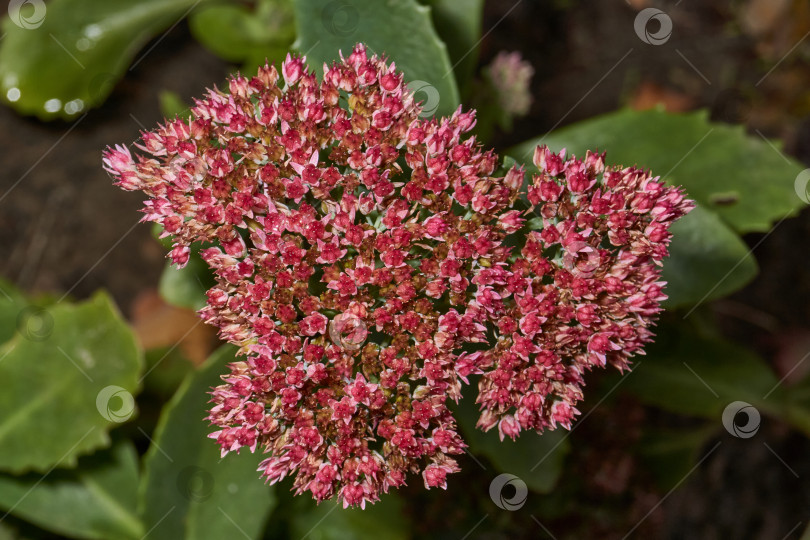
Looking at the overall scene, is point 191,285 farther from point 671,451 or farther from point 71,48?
point 671,451

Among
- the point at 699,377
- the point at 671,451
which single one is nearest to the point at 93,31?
the point at 699,377

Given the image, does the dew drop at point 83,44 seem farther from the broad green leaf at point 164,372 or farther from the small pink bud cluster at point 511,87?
the small pink bud cluster at point 511,87

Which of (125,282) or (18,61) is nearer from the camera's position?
(18,61)

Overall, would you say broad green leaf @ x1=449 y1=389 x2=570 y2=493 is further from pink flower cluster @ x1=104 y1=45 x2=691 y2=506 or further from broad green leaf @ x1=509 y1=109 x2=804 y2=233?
broad green leaf @ x1=509 y1=109 x2=804 y2=233

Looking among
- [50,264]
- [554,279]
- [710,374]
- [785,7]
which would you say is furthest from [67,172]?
[785,7]

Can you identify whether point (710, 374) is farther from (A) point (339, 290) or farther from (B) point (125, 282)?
(B) point (125, 282)

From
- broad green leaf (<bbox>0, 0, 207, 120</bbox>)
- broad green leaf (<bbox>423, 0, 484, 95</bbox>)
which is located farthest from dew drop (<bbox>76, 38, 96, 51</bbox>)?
broad green leaf (<bbox>423, 0, 484, 95</bbox>)

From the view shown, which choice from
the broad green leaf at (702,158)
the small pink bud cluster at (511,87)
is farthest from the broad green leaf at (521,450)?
the small pink bud cluster at (511,87)
